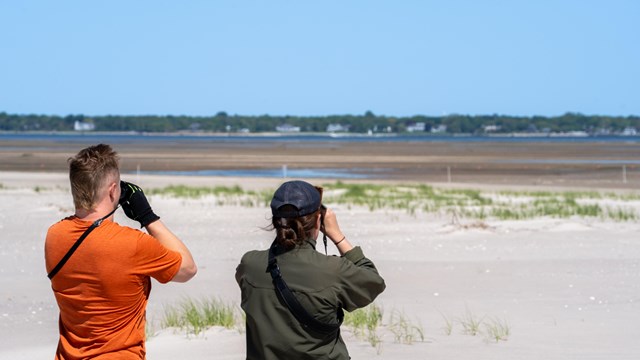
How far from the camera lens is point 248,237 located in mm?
16781

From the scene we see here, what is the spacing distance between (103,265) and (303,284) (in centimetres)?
75

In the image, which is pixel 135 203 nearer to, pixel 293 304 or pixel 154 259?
pixel 154 259

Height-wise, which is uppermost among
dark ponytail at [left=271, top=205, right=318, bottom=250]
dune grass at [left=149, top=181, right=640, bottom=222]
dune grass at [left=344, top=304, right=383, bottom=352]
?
dark ponytail at [left=271, top=205, right=318, bottom=250]

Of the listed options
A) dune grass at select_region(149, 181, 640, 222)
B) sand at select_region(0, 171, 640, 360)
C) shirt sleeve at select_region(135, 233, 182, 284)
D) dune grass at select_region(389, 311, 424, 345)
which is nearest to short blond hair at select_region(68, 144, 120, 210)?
shirt sleeve at select_region(135, 233, 182, 284)

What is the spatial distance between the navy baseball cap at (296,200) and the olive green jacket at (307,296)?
6.1 inches

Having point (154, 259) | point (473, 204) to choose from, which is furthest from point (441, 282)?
point (473, 204)

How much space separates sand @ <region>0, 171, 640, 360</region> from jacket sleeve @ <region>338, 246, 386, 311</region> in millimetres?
3548

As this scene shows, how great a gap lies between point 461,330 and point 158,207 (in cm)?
1500

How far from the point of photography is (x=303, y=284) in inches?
153

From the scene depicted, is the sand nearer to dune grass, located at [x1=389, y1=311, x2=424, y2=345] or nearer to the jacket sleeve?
dune grass, located at [x1=389, y1=311, x2=424, y2=345]

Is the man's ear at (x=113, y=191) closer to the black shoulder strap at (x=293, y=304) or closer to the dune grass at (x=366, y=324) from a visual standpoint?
the black shoulder strap at (x=293, y=304)

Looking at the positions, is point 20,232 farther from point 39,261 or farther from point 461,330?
point 461,330

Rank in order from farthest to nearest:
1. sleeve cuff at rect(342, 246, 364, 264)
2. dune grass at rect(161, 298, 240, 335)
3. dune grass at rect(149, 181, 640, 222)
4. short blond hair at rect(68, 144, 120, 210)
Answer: dune grass at rect(149, 181, 640, 222) < dune grass at rect(161, 298, 240, 335) < sleeve cuff at rect(342, 246, 364, 264) < short blond hair at rect(68, 144, 120, 210)

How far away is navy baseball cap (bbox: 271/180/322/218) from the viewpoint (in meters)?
3.81
